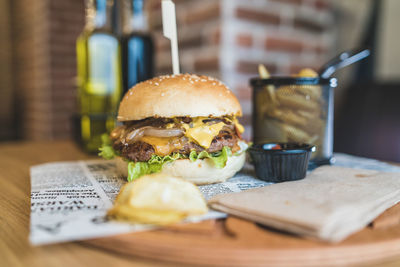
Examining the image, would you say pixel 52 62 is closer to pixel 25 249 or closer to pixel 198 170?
pixel 198 170

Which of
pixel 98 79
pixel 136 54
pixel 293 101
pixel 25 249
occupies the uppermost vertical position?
pixel 136 54

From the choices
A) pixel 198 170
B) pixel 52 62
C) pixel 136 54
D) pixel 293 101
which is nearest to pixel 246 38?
pixel 136 54

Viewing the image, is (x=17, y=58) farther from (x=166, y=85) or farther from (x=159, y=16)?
(x=166, y=85)

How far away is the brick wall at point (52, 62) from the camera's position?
383cm

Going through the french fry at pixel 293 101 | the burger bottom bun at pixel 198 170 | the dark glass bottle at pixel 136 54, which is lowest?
the burger bottom bun at pixel 198 170

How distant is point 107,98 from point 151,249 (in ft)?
5.15

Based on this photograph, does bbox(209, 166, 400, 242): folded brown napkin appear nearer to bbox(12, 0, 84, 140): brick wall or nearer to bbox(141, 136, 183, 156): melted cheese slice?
bbox(141, 136, 183, 156): melted cheese slice

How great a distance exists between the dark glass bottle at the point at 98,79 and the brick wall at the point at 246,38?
52cm

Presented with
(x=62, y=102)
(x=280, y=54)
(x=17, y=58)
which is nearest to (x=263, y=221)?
(x=280, y=54)

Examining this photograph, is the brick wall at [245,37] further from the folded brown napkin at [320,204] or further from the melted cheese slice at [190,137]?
the folded brown napkin at [320,204]

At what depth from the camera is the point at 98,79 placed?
6.80 feet

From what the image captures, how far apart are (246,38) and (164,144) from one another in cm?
127

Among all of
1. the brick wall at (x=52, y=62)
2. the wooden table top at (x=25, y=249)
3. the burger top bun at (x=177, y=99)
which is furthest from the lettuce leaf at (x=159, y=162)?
the brick wall at (x=52, y=62)

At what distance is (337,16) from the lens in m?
2.75
